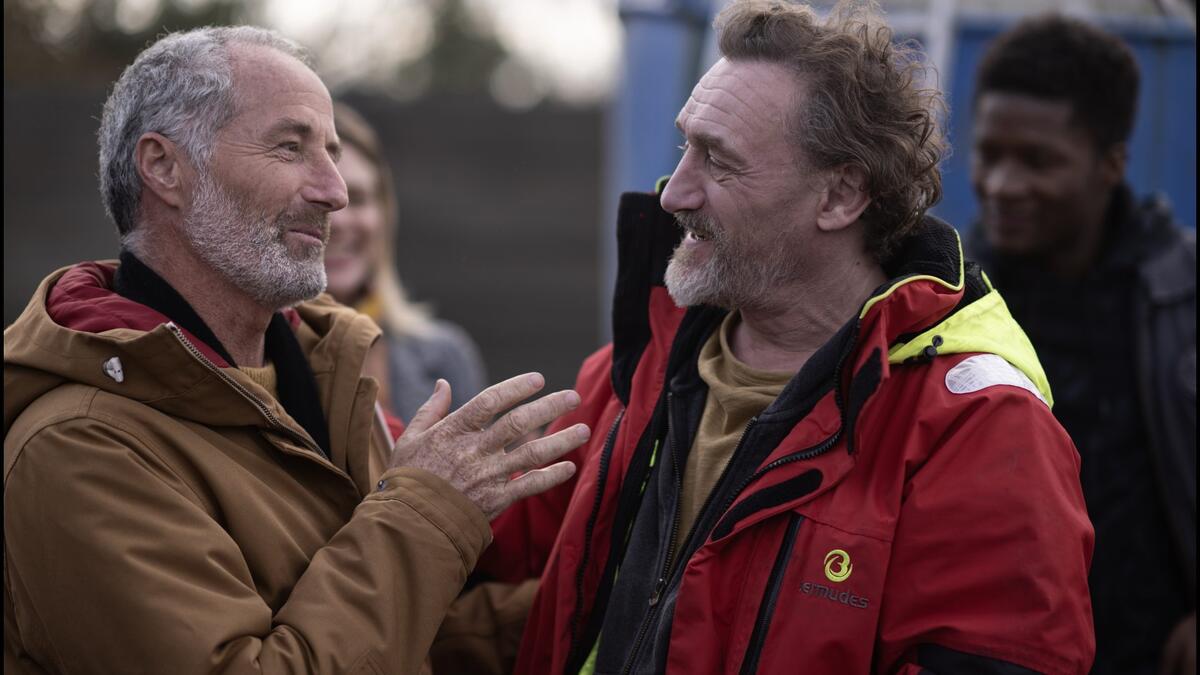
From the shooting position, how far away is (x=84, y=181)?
8.12 metres

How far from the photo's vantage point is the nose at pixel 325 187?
8.45ft

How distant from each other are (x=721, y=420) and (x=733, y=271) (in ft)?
1.03

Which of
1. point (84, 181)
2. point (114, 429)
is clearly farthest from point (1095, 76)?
point (84, 181)

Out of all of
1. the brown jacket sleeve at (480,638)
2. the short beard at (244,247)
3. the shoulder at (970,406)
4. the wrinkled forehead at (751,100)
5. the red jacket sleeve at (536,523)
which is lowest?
the brown jacket sleeve at (480,638)

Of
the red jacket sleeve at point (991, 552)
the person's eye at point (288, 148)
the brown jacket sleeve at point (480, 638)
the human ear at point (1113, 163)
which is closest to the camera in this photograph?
the red jacket sleeve at point (991, 552)

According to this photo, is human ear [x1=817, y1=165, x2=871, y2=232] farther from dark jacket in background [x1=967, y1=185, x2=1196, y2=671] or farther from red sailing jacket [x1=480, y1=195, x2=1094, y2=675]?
dark jacket in background [x1=967, y1=185, x2=1196, y2=671]

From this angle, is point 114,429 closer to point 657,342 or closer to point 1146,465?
point 657,342

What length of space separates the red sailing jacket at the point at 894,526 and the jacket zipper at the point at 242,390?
2.31 ft

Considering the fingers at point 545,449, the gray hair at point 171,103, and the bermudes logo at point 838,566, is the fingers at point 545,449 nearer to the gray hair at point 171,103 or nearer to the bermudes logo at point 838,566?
the bermudes logo at point 838,566

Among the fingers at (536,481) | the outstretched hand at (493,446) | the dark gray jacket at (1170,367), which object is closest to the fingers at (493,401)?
the outstretched hand at (493,446)

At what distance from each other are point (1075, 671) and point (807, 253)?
0.97 metres

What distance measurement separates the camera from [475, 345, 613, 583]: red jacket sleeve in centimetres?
284

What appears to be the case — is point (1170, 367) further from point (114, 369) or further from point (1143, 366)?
point (114, 369)

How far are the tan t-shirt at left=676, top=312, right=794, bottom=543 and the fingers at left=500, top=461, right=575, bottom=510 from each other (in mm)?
250
